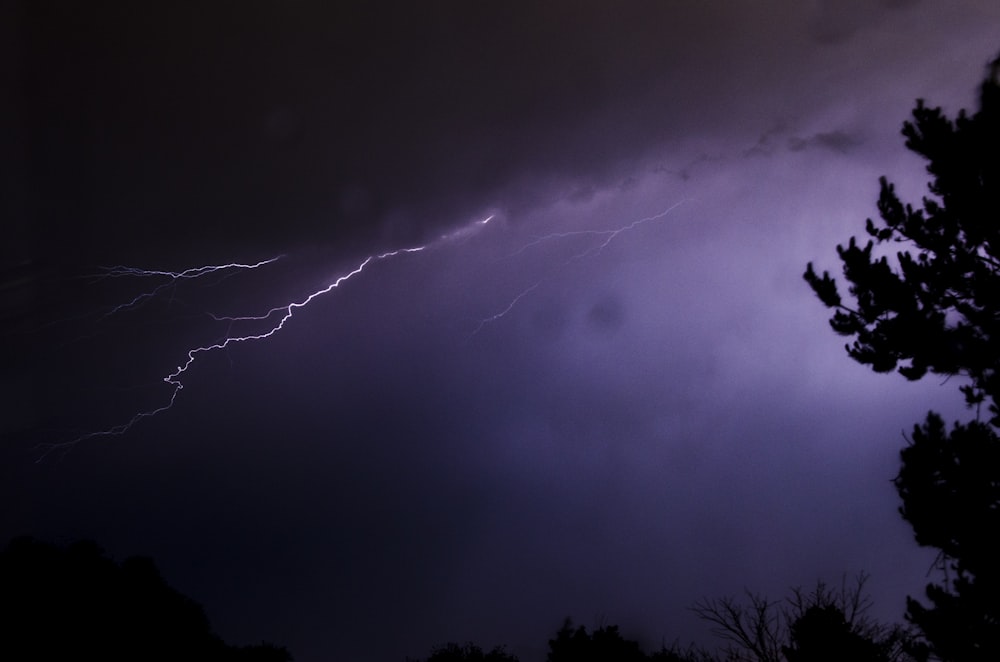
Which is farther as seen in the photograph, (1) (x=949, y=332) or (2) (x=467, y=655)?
(2) (x=467, y=655)

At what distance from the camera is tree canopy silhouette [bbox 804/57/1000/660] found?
5.60 metres

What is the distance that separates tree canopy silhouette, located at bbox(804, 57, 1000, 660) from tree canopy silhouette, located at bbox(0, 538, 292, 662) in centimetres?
1385

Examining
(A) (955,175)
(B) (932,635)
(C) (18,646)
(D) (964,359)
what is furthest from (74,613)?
(A) (955,175)

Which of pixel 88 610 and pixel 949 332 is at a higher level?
pixel 949 332

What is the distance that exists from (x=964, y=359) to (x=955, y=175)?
2.01m

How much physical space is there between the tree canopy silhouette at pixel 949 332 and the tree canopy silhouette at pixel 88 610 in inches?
545

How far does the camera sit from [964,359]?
6254mm

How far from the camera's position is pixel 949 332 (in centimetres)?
642

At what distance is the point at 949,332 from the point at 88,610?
1526cm

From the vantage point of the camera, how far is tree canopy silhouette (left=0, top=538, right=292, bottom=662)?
11.1 metres

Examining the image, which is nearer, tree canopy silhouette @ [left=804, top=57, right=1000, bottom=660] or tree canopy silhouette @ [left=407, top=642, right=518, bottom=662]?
tree canopy silhouette @ [left=804, top=57, right=1000, bottom=660]

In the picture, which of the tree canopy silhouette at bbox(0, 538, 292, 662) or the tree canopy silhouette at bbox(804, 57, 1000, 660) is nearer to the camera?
the tree canopy silhouette at bbox(804, 57, 1000, 660)

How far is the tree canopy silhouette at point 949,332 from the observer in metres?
5.60

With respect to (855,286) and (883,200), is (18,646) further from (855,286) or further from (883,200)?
(883,200)
